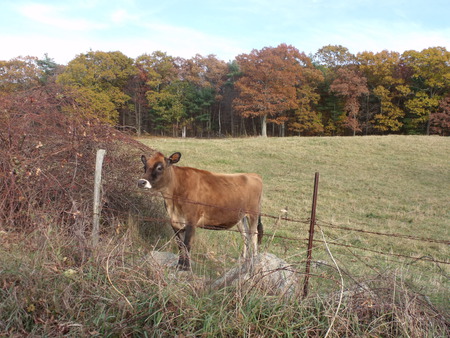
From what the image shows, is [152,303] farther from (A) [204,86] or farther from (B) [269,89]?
(A) [204,86]

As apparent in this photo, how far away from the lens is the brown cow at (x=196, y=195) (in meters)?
5.23

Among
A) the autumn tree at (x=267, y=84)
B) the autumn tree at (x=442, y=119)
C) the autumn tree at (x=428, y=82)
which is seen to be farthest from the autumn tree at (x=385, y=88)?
the autumn tree at (x=267, y=84)

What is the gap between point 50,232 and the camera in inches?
174

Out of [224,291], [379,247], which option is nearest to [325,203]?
[379,247]

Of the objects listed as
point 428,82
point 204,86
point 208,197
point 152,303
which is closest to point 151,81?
point 204,86

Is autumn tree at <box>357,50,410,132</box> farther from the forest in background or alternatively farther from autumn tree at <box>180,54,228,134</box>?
autumn tree at <box>180,54,228,134</box>

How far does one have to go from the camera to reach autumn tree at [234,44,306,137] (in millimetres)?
43200

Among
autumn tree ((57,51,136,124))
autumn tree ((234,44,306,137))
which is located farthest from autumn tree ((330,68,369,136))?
autumn tree ((57,51,136,124))

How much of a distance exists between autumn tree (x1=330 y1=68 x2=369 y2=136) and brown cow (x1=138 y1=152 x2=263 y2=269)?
41342 mm

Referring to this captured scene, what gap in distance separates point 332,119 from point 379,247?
145ft

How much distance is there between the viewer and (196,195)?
5543mm

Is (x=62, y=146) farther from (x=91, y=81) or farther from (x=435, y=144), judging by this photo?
(x=91, y=81)

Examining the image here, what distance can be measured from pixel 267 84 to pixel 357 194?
3261 cm

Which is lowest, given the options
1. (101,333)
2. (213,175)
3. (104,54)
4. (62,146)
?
(101,333)
